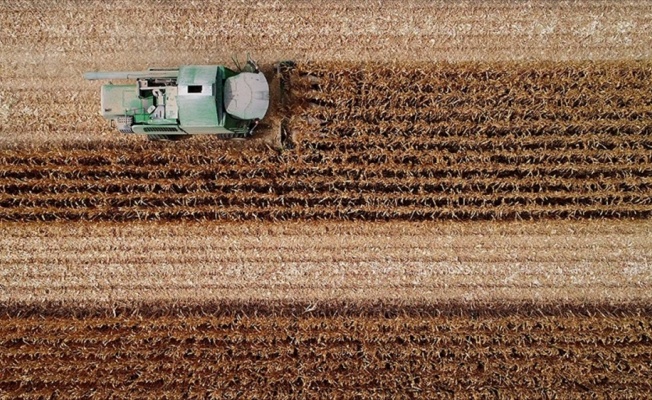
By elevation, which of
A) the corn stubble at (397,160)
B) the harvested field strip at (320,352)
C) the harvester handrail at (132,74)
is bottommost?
the harvested field strip at (320,352)

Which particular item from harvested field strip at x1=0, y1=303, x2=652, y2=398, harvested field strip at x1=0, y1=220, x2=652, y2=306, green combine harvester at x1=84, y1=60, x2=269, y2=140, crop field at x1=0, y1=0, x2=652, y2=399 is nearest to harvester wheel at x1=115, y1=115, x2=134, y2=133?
green combine harvester at x1=84, y1=60, x2=269, y2=140

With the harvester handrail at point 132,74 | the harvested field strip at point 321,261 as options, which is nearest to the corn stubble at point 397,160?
the harvested field strip at point 321,261

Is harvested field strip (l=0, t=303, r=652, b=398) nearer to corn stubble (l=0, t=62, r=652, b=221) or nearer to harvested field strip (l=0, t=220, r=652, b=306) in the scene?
harvested field strip (l=0, t=220, r=652, b=306)

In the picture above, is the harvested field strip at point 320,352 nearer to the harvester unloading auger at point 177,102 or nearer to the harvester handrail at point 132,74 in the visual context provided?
the harvester unloading auger at point 177,102

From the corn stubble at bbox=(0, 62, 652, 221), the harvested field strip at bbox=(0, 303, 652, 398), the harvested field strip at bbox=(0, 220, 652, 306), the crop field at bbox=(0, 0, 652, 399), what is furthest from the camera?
the harvested field strip at bbox=(0, 220, 652, 306)

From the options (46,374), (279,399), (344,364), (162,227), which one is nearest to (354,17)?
(162,227)

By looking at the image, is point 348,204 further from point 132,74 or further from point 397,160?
point 132,74
